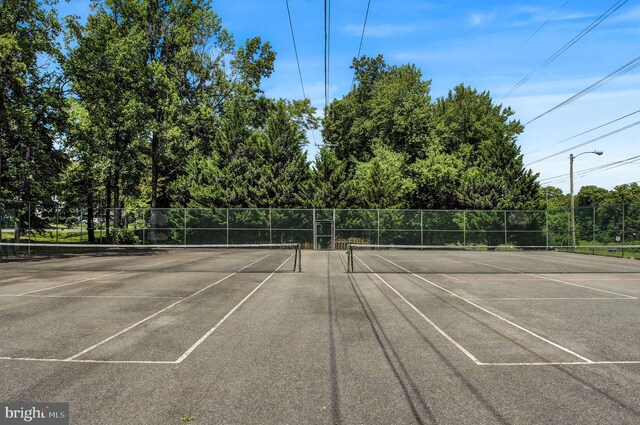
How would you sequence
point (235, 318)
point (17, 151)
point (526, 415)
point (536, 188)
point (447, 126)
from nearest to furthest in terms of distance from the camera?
point (526, 415), point (235, 318), point (17, 151), point (536, 188), point (447, 126)

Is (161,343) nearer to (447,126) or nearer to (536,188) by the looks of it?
(536,188)

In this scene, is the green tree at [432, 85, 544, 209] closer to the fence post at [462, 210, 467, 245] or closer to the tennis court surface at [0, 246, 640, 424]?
the fence post at [462, 210, 467, 245]

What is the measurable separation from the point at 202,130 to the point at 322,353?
41.5 meters

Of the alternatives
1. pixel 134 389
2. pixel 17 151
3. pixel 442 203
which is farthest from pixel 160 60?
pixel 134 389

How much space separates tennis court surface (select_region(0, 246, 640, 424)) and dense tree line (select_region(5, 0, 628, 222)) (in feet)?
Answer: 62.3

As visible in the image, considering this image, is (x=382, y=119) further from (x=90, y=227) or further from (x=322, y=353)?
(x=322, y=353)

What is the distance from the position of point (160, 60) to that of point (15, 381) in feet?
147

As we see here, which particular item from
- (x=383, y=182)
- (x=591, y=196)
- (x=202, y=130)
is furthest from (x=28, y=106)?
(x=591, y=196)

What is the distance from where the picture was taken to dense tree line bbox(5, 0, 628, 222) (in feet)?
93.8

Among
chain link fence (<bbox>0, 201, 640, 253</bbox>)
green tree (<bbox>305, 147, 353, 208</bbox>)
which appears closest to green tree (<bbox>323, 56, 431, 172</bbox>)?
green tree (<bbox>305, 147, 353, 208</bbox>)

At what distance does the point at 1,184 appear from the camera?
2738 cm

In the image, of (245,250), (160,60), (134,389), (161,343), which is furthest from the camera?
(160,60)

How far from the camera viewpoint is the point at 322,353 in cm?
717

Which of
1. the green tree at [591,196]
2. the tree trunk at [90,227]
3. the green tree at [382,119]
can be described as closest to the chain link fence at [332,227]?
the tree trunk at [90,227]
